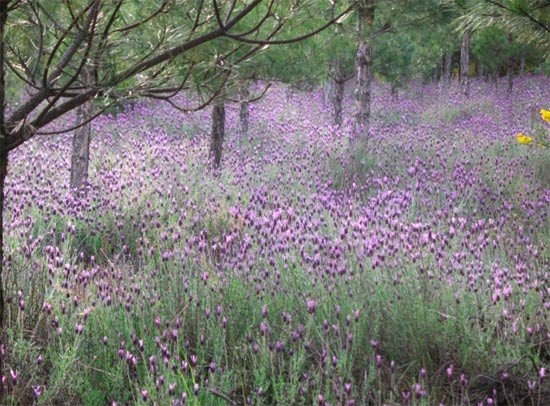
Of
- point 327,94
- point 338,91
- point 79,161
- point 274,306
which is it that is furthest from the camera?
point 327,94

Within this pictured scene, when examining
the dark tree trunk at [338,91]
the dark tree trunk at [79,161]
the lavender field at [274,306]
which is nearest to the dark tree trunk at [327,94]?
the dark tree trunk at [338,91]

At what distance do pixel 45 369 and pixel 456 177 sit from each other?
4.80 metres

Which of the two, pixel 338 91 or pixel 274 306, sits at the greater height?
pixel 338 91

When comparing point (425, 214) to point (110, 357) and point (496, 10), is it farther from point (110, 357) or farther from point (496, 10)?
point (110, 357)

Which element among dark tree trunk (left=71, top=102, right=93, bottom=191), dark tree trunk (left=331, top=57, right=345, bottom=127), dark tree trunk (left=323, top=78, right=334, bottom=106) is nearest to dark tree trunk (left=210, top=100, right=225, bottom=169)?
dark tree trunk (left=71, top=102, right=93, bottom=191)

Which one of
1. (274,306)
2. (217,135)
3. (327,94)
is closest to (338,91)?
(217,135)

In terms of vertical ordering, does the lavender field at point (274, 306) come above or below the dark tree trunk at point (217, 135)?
below

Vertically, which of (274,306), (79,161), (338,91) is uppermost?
(338,91)

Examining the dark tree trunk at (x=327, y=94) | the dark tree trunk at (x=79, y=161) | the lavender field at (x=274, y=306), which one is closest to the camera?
the lavender field at (x=274, y=306)

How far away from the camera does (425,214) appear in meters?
5.71

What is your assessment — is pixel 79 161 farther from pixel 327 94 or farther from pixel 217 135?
pixel 327 94

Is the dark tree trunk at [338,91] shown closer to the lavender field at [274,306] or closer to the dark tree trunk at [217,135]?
the dark tree trunk at [217,135]

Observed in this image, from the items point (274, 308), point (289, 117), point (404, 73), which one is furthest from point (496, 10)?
point (404, 73)

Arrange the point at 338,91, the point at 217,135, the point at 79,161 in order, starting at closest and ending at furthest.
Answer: the point at 79,161
the point at 217,135
the point at 338,91
